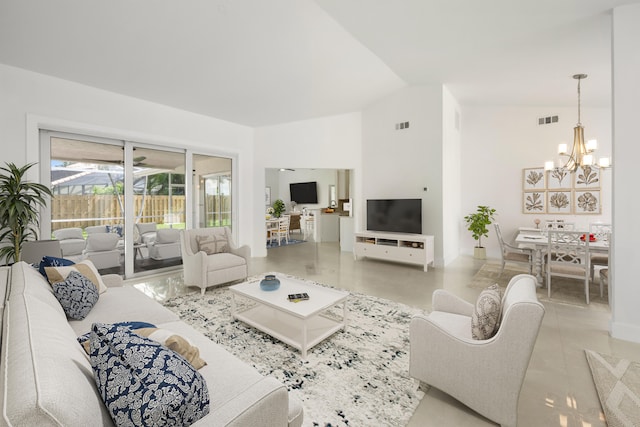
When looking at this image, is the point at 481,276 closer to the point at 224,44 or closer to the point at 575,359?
the point at 575,359

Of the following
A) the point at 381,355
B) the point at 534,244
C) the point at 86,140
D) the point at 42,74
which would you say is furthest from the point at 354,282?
the point at 42,74

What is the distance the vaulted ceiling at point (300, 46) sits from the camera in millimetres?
2961

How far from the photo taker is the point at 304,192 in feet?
37.4

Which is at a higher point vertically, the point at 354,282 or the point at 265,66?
the point at 265,66

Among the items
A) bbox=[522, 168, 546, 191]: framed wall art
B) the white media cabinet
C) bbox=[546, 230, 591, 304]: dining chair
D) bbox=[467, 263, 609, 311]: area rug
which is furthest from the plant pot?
bbox=[546, 230, 591, 304]: dining chair

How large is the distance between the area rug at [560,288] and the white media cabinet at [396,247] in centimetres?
92

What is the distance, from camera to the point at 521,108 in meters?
6.05

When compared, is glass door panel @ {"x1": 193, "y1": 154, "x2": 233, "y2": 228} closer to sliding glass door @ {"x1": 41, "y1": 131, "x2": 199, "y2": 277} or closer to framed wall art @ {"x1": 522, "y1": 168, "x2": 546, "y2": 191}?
sliding glass door @ {"x1": 41, "y1": 131, "x2": 199, "y2": 277}

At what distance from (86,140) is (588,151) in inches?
292

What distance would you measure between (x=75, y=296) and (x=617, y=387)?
3941 millimetres

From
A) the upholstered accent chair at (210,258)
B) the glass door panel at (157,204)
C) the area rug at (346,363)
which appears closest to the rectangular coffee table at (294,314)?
the area rug at (346,363)

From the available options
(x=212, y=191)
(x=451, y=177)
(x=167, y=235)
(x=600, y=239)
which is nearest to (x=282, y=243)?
(x=212, y=191)

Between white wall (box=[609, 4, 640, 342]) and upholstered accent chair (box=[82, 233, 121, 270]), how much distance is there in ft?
21.2

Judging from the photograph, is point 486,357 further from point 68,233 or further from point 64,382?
point 68,233
